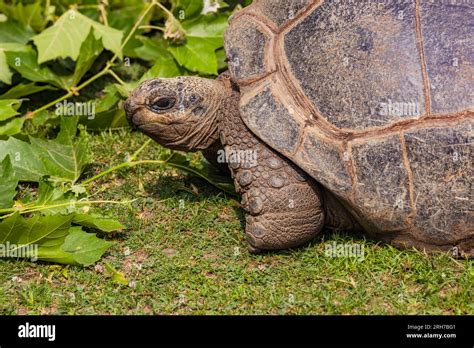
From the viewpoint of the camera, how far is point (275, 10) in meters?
5.53

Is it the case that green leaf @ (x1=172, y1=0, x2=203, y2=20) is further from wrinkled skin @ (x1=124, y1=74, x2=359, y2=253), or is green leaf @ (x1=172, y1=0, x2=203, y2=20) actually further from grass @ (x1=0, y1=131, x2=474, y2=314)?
grass @ (x1=0, y1=131, x2=474, y2=314)

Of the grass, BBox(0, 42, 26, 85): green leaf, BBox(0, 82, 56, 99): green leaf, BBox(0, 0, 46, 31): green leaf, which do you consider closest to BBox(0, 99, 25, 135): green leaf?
BBox(0, 82, 56, 99): green leaf

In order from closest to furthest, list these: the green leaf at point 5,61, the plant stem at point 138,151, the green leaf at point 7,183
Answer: the green leaf at point 7,183 < the plant stem at point 138,151 < the green leaf at point 5,61

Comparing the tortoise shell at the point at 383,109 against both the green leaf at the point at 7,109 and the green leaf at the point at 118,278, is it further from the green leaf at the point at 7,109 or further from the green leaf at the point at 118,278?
the green leaf at the point at 7,109

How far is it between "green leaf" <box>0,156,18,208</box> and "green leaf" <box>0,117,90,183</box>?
417mm

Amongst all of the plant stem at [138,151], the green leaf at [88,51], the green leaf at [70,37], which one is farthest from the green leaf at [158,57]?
the plant stem at [138,151]

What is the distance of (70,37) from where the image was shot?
24.5 ft

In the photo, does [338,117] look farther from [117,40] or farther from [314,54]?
[117,40]

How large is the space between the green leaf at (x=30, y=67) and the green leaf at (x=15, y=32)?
410 millimetres

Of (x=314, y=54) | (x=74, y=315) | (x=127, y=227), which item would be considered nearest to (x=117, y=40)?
(x=127, y=227)

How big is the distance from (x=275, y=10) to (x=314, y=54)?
555mm

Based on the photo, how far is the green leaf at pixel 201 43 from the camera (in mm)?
7250

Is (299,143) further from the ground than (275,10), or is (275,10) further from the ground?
(275,10)

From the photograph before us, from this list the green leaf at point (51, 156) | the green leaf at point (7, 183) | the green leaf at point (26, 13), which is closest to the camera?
the green leaf at point (7, 183)
